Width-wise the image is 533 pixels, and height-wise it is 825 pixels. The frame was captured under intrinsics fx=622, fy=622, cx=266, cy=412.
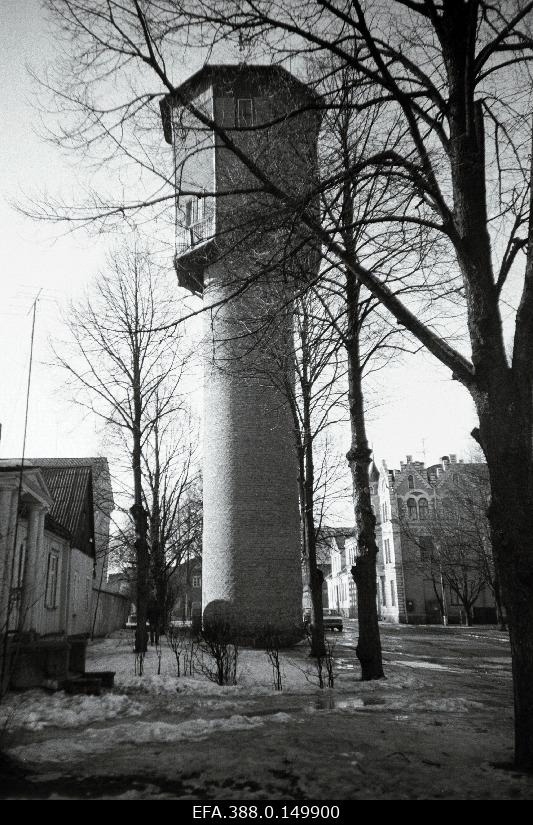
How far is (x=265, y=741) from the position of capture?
6406mm

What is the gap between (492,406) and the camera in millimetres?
5941

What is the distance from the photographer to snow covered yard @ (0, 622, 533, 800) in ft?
16.0

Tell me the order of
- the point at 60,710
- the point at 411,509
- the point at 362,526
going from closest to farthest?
the point at 60,710, the point at 362,526, the point at 411,509

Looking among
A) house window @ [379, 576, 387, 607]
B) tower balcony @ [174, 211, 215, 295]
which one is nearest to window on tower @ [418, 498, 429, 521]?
house window @ [379, 576, 387, 607]

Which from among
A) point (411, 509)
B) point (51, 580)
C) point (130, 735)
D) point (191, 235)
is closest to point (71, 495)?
point (51, 580)

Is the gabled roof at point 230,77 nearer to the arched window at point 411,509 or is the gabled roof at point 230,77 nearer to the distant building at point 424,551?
the distant building at point 424,551

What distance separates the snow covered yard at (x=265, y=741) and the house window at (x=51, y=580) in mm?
6726

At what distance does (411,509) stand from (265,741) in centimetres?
5202

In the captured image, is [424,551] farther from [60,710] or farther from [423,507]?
[60,710]

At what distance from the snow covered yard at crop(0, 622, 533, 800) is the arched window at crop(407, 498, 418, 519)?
44.6 meters

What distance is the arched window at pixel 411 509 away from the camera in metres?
55.9

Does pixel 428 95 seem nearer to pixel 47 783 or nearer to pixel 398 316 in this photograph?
pixel 398 316

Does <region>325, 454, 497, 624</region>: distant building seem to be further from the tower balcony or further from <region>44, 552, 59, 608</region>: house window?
the tower balcony
